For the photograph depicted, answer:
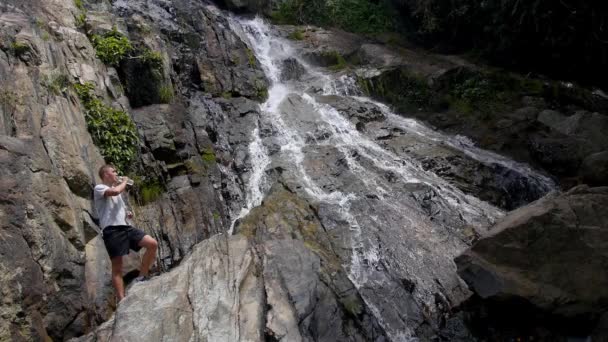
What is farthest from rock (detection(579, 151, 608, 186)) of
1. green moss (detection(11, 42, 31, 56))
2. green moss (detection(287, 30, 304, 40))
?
green moss (detection(287, 30, 304, 40))

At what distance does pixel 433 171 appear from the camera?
12.0m

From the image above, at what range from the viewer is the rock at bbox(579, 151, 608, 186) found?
32.8 feet

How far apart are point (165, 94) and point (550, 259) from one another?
33.3ft

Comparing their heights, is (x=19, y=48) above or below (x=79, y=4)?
below

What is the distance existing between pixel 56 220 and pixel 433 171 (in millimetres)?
9749

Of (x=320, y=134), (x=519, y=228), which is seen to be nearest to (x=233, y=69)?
(x=320, y=134)

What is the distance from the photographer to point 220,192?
34.5 feet

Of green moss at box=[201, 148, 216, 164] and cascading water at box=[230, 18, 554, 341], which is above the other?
green moss at box=[201, 148, 216, 164]

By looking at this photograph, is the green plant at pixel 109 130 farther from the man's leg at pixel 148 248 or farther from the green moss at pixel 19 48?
the man's leg at pixel 148 248

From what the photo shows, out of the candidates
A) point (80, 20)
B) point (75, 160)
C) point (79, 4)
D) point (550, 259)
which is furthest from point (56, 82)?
point (550, 259)

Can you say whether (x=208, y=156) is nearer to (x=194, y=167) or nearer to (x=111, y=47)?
(x=194, y=167)

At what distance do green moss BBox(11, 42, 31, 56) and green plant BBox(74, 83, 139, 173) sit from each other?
1.44 meters

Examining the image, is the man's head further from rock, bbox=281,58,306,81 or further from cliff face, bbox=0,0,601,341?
rock, bbox=281,58,306,81

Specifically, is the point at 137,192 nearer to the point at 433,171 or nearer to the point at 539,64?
the point at 433,171
